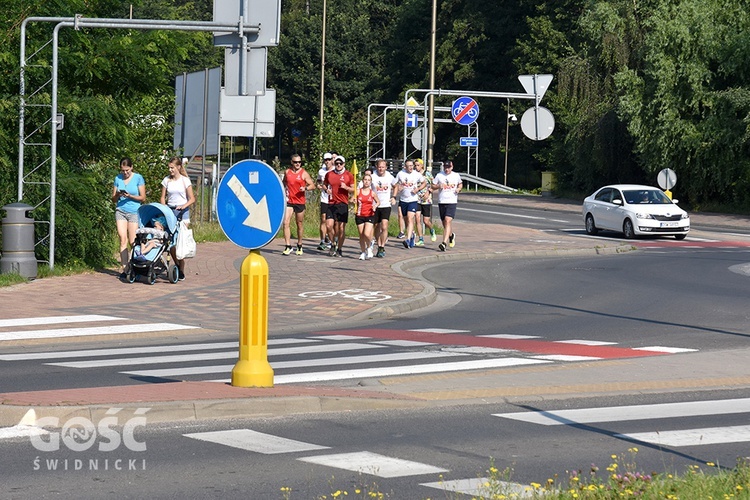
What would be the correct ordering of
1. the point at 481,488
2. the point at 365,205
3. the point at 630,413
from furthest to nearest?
the point at 365,205 → the point at 630,413 → the point at 481,488

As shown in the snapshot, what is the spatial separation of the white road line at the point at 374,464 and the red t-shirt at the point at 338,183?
15984 millimetres

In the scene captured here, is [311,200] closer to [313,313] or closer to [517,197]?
[313,313]

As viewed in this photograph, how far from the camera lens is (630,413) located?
9234 millimetres

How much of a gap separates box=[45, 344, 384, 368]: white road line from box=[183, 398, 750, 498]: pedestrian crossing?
3.72m

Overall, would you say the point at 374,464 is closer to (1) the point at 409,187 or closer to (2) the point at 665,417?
(2) the point at 665,417

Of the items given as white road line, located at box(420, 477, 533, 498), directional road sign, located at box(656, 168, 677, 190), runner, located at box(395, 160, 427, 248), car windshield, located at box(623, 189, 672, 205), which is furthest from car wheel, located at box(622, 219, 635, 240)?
white road line, located at box(420, 477, 533, 498)

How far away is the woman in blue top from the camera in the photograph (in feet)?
63.1

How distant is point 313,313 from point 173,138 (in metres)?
15.5

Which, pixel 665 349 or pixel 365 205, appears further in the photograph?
pixel 365 205

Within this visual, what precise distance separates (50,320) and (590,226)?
77.2ft

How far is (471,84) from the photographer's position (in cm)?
8275

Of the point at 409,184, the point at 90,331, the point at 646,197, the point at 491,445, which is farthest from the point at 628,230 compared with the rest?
the point at 491,445

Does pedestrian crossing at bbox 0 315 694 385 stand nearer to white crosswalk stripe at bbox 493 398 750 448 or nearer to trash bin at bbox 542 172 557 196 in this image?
white crosswalk stripe at bbox 493 398 750 448

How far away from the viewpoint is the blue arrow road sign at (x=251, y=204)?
9523 mm
